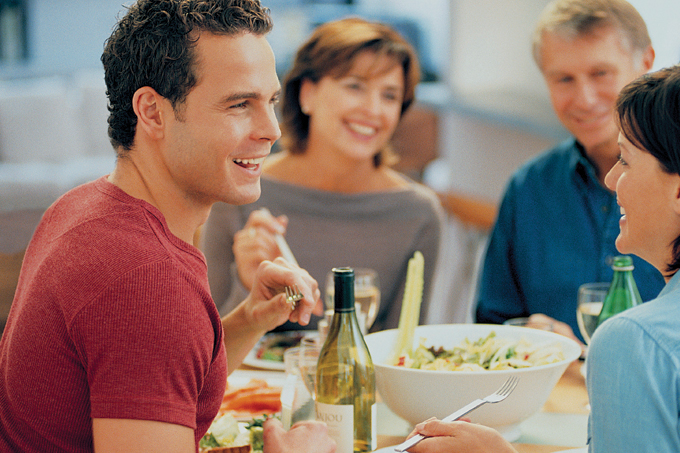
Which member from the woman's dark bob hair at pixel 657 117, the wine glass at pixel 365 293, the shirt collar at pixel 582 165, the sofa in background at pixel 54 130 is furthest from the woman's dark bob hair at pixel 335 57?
the sofa in background at pixel 54 130

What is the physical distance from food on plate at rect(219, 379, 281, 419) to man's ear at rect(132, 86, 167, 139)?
479 mm

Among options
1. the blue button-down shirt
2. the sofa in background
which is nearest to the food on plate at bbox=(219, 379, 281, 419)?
the blue button-down shirt

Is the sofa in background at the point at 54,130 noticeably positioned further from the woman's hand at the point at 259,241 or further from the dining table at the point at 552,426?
the dining table at the point at 552,426

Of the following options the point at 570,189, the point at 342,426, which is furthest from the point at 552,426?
the point at 570,189

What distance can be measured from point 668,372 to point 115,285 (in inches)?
23.4

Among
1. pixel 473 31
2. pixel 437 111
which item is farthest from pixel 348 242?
pixel 437 111

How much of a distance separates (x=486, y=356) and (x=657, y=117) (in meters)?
0.49

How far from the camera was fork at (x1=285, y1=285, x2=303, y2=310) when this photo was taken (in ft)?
3.66

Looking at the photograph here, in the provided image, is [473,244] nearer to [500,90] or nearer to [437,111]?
[500,90]

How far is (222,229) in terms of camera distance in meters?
2.08

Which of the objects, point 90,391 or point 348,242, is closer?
point 90,391

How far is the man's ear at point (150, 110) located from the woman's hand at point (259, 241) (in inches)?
27.3

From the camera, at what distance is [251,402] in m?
1.17

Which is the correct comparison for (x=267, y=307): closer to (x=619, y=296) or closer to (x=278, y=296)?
(x=278, y=296)
